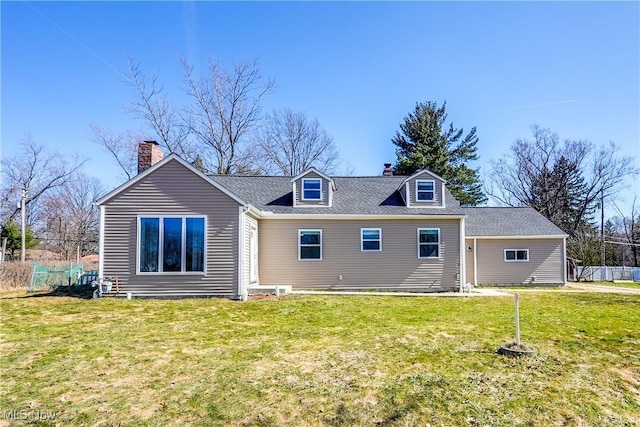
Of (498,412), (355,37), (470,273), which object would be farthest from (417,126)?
(498,412)

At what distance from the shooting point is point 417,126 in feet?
112

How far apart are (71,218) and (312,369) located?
35.2m

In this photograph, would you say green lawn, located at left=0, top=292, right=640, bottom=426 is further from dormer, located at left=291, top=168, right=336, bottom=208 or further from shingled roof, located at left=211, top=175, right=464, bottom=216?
dormer, located at left=291, top=168, right=336, bottom=208

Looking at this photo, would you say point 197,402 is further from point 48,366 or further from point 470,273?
point 470,273

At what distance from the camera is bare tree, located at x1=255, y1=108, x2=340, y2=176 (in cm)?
3269

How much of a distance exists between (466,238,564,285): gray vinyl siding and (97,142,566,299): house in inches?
1.9

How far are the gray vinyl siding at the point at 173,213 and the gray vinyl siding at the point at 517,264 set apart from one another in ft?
40.1

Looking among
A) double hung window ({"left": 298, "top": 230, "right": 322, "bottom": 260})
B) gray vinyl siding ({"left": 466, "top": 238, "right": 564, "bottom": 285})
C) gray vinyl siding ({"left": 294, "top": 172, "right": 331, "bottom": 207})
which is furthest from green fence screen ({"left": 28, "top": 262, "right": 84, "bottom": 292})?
gray vinyl siding ({"left": 466, "top": 238, "right": 564, "bottom": 285})

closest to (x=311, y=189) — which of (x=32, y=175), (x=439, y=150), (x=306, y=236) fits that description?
(x=306, y=236)

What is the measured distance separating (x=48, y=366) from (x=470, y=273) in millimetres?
17336

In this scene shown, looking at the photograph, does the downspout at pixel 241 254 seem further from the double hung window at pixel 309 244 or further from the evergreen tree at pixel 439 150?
the evergreen tree at pixel 439 150

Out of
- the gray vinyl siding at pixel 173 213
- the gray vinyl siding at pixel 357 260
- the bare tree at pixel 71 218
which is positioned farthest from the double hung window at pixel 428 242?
the bare tree at pixel 71 218

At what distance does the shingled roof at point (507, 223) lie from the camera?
62.1ft

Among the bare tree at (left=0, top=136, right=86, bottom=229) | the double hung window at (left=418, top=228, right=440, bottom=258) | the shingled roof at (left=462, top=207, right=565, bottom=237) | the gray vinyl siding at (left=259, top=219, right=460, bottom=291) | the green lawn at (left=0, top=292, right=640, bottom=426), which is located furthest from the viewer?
the bare tree at (left=0, top=136, right=86, bottom=229)
